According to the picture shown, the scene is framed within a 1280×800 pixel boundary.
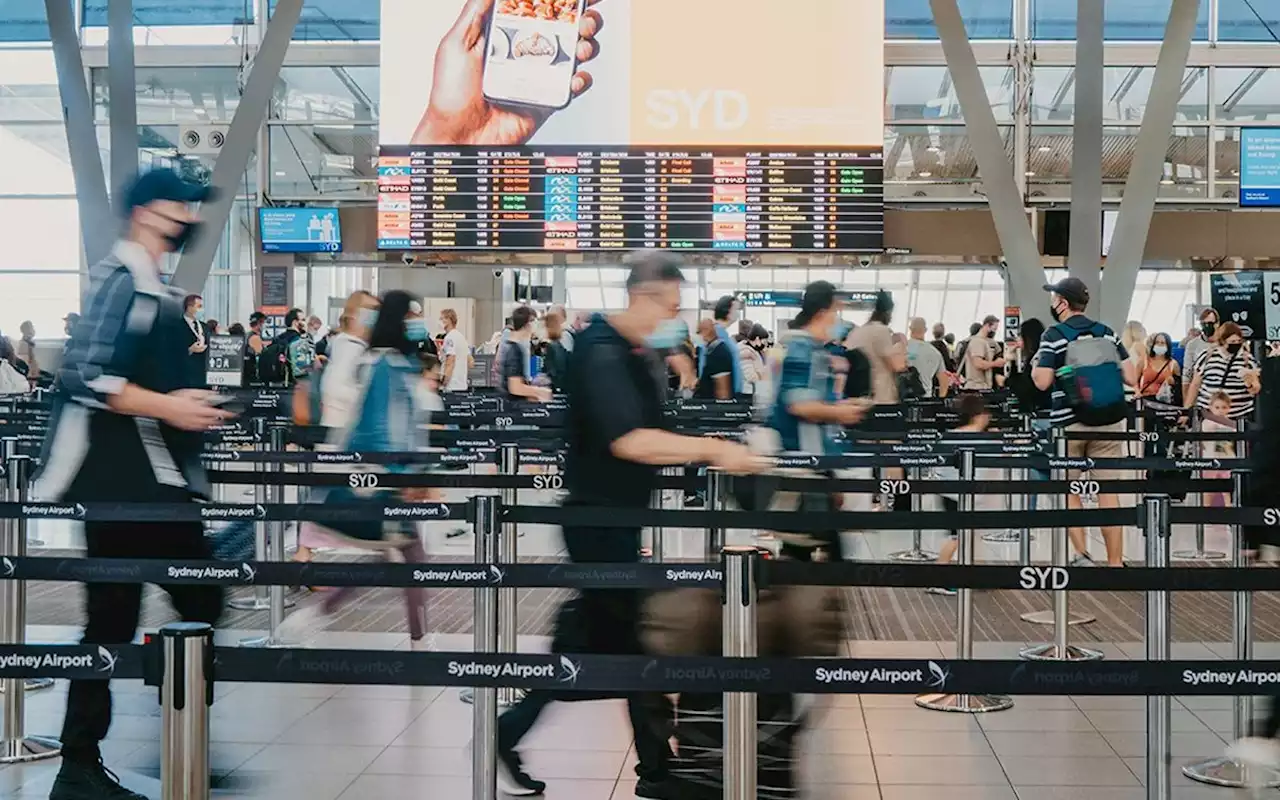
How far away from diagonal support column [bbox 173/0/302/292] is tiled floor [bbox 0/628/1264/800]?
7951mm

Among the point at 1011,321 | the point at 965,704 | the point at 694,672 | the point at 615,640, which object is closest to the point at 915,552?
the point at 965,704

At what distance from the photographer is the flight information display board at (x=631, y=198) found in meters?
14.7

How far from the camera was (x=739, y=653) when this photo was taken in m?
3.66

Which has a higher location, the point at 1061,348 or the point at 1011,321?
the point at 1011,321

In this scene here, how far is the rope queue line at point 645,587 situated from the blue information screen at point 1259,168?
14.4 m

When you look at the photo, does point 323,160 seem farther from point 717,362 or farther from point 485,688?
point 485,688

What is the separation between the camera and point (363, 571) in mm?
4172

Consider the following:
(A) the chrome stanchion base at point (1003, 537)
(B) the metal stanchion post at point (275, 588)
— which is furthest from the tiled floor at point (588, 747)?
(A) the chrome stanchion base at point (1003, 537)

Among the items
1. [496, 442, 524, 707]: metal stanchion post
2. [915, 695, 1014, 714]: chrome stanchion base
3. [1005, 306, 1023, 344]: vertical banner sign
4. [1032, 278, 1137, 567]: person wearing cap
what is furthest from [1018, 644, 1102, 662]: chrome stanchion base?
[1005, 306, 1023, 344]: vertical banner sign

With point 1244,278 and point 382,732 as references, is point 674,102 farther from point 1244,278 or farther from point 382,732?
point 382,732

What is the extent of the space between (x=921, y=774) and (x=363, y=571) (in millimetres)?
2370

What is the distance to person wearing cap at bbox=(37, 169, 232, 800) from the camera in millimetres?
4648

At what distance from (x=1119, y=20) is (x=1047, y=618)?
51.7 feet

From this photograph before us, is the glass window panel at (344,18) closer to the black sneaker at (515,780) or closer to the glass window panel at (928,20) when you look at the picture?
the glass window panel at (928,20)
